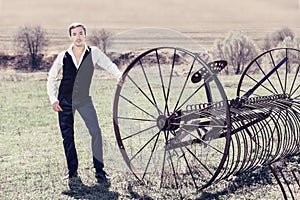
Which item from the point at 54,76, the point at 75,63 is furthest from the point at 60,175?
the point at 75,63

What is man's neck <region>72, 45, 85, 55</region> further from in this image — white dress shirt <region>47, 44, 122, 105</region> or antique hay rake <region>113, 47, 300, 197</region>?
antique hay rake <region>113, 47, 300, 197</region>

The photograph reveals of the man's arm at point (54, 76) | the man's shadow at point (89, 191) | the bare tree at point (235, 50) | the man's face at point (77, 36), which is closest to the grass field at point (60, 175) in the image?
the man's shadow at point (89, 191)

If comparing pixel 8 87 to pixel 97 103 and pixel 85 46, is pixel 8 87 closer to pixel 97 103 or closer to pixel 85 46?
pixel 97 103

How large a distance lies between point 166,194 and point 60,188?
44.9 inches

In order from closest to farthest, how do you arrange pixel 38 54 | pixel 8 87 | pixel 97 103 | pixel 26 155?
pixel 26 155 → pixel 97 103 → pixel 8 87 → pixel 38 54

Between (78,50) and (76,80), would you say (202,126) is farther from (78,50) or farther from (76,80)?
(78,50)

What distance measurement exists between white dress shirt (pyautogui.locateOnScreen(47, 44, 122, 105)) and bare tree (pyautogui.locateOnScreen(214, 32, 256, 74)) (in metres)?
13.0

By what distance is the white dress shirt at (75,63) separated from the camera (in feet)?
16.7

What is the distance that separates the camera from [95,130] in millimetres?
5305

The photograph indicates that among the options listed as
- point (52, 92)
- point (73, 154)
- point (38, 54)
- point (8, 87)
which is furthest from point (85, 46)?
point (38, 54)

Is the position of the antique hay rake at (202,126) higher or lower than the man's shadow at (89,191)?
higher

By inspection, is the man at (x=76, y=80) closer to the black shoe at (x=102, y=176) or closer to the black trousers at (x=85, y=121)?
the black trousers at (x=85, y=121)

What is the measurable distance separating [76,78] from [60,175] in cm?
130

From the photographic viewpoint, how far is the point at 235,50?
18.6 metres
